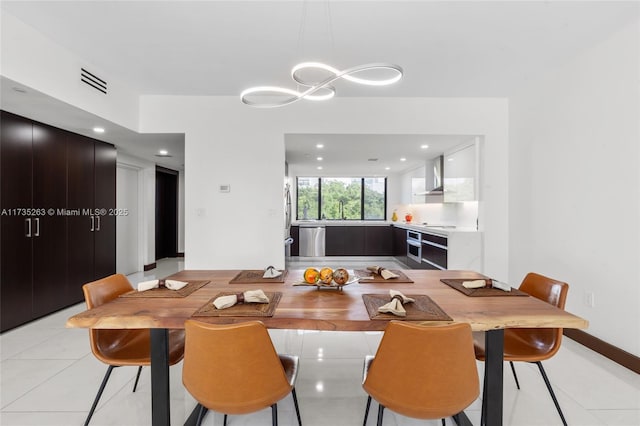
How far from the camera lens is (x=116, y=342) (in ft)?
5.62

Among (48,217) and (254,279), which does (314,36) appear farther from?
(48,217)

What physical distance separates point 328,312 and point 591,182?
2770 millimetres

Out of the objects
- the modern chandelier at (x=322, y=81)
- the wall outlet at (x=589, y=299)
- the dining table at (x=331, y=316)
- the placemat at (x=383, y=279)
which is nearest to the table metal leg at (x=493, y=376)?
the dining table at (x=331, y=316)

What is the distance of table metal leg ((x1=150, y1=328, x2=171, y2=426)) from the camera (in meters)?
1.34

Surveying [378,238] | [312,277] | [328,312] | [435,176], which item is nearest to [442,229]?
[435,176]

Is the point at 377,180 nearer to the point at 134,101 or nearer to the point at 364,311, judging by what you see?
the point at 134,101

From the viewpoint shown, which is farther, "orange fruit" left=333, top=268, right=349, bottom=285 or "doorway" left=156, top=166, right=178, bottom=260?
"doorway" left=156, top=166, right=178, bottom=260

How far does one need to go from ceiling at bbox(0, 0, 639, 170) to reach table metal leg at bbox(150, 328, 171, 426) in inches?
84.4

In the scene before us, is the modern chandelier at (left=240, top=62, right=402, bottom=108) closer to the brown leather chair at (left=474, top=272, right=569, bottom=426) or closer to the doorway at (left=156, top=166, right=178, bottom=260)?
the brown leather chair at (left=474, top=272, right=569, bottom=426)

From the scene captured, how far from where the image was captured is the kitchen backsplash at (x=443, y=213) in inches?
182

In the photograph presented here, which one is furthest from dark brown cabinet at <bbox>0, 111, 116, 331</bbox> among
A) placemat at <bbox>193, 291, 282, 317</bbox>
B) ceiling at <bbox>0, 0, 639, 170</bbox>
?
placemat at <bbox>193, 291, 282, 317</bbox>

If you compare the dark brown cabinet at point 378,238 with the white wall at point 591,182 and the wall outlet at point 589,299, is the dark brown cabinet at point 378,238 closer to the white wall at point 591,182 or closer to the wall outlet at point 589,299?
the white wall at point 591,182

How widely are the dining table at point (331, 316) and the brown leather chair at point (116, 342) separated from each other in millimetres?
227

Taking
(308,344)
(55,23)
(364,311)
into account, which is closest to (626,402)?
(364,311)
